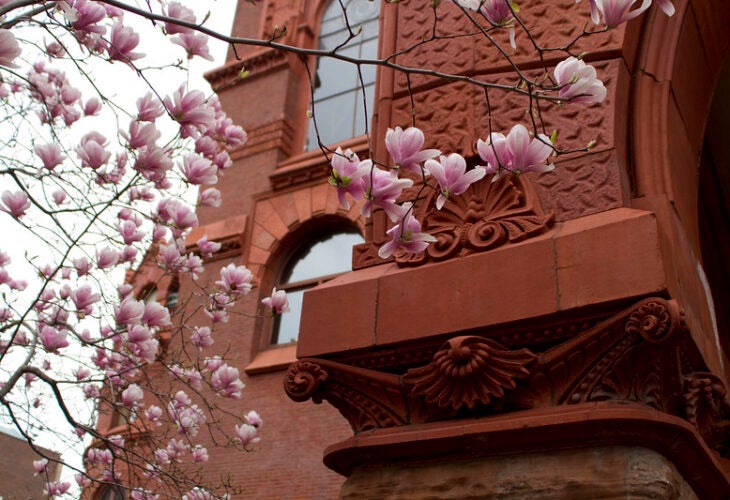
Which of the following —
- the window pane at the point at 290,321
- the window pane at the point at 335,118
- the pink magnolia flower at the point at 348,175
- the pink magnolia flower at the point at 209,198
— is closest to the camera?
the pink magnolia flower at the point at 348,175

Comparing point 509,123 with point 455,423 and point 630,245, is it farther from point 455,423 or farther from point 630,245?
point 455,423

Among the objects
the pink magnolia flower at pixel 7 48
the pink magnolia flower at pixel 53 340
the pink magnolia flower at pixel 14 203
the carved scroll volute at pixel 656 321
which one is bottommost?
the carved scroll volute at pixel 656 321

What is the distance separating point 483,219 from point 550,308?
580 mm

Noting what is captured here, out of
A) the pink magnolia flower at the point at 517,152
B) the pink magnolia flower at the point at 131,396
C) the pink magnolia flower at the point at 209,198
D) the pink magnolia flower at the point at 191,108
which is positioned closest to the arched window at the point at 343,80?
the pink magnolia flower at the point at 209,198

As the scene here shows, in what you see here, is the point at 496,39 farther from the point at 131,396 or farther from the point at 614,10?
the point at 131,396

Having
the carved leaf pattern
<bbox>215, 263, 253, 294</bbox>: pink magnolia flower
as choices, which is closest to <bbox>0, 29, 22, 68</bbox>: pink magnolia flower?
the carved leaf pattern

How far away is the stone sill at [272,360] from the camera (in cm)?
1110

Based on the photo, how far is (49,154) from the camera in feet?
16.8

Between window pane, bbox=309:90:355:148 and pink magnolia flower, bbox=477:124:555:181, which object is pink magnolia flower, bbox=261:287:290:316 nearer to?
pink magnolia flower, bbox=477:124:555:181

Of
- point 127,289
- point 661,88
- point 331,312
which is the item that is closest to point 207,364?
point 127,289

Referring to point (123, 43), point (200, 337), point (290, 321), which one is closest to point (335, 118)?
point (290, 321)

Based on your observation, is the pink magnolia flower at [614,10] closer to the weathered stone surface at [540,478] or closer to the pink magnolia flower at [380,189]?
the pink magnolia flower at [380,189]

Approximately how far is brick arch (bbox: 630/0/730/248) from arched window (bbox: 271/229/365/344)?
8.18m

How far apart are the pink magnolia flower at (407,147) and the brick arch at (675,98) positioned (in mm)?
1242
